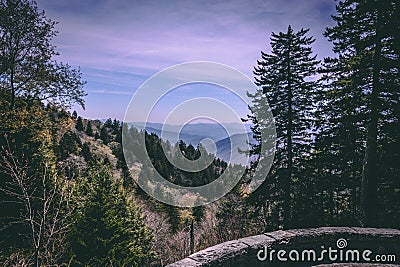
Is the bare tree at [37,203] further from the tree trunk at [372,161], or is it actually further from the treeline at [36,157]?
the tree trunk at [372,161]

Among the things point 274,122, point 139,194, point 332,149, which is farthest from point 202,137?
point 139,194

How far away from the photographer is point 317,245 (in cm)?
437

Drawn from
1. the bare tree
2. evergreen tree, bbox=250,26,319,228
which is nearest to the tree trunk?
evergreen tree, bbox=250,26,319,228

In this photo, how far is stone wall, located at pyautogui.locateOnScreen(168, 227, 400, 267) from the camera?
3.88 metres

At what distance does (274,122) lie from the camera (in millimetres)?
14102

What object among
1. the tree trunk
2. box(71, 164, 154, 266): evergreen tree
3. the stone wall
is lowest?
box(71, 164, 154, 266): evergreen tree

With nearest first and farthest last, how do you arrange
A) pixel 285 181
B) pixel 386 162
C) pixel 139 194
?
pixel 386 162 < pixel 285 181 < pixel 139 194

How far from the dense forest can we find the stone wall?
13.8 ft

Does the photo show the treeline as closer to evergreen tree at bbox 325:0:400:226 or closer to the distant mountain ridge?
the distant mountain ridge

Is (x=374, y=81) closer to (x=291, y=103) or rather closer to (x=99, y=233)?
(x=291, y=103)

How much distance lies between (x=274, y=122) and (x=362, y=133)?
151 inches

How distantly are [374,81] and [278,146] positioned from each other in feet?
18.2

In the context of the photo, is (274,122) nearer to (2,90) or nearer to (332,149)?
(332,149)

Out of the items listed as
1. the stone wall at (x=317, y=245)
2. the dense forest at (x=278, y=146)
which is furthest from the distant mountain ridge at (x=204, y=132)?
the stone wall at (x=317, y=245)
